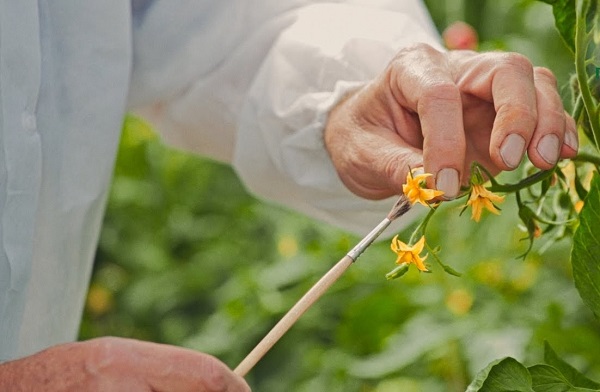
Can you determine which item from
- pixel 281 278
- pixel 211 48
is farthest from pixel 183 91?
pixel 281 278

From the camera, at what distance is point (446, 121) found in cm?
55

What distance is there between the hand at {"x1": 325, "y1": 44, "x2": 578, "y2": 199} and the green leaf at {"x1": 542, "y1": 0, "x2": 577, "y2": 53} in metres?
0.03

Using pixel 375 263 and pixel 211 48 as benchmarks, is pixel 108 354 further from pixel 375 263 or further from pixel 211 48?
pixel 375 263

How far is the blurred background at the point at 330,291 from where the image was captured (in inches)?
47.9

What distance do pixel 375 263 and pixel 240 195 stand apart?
1.58ft

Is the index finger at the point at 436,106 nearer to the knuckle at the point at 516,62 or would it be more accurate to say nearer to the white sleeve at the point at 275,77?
the knuckle at the point at 516,62

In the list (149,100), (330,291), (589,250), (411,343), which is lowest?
(330,291)

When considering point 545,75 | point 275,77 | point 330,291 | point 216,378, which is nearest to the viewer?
point 216,378

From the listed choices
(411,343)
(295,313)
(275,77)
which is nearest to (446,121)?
(295,313)

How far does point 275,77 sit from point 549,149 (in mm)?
369

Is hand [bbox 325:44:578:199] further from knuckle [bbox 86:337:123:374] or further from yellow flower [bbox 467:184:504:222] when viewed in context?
knuckle [bbox 86:337:123:374]

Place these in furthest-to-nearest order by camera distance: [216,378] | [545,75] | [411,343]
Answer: [411,343] < [545,75] < [216,378]

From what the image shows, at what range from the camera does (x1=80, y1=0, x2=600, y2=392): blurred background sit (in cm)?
122

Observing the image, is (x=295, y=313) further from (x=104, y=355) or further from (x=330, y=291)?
(x=330, y=291)
